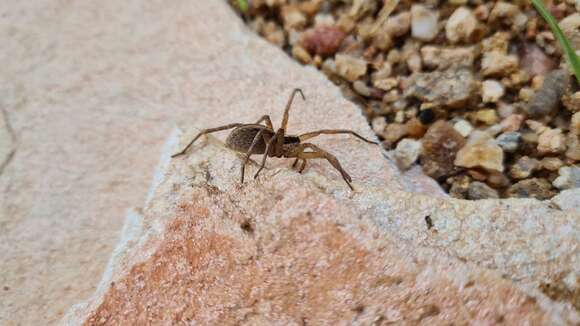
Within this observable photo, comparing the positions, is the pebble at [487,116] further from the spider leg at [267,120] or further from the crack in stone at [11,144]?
the crack in stone at [11,144]

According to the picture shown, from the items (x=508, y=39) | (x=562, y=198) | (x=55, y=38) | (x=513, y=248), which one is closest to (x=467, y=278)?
(x=513, y=248)

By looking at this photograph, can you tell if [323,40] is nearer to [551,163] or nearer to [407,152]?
[407,152]

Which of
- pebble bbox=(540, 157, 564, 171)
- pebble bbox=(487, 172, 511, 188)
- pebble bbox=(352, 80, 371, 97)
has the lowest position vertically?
pebble bbox=(487, 172, 511, 188)

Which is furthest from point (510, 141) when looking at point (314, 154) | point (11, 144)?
point (11, 144)

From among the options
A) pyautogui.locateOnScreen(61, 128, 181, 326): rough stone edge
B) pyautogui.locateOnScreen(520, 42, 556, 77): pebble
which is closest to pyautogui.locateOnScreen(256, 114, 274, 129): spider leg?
pyautogui.locateOnScreen(61, 128, 181, 326): rough stone edge

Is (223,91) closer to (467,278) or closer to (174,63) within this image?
(174,63)

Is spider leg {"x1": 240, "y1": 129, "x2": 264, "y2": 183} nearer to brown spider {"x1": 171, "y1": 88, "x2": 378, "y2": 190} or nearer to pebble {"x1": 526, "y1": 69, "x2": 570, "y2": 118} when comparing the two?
brown spider {"x1": 171, "y1": 88, "x2": 378, "y2": 190}
